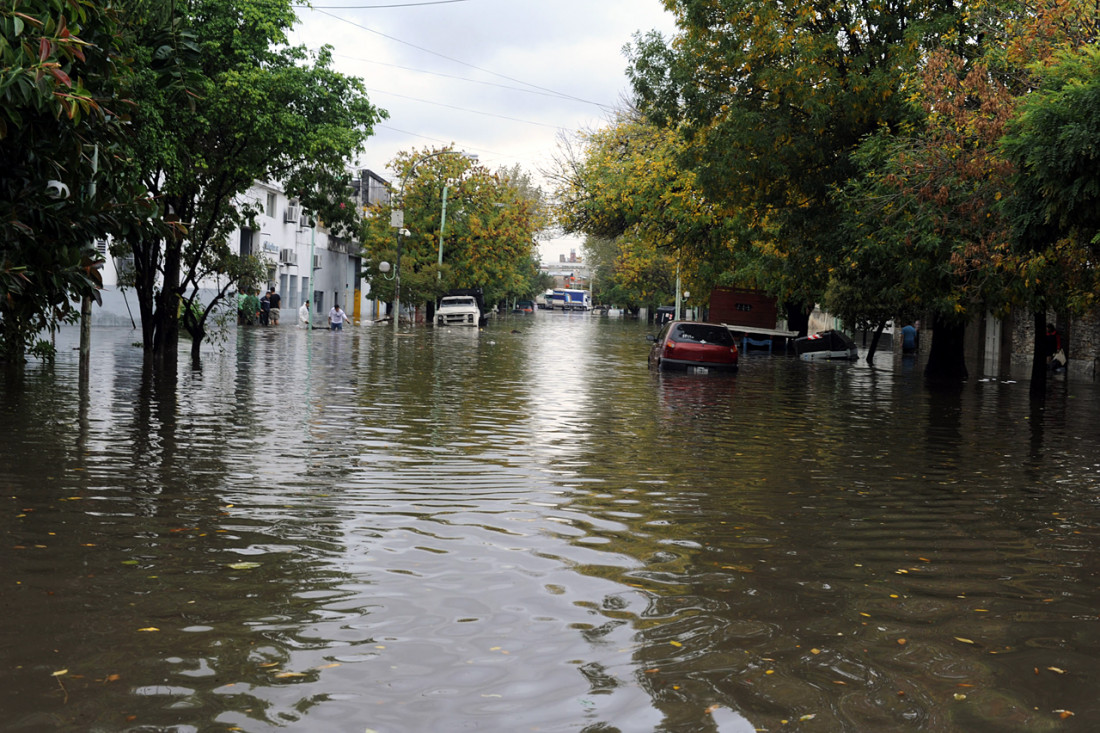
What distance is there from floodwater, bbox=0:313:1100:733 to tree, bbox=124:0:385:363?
6406 mm

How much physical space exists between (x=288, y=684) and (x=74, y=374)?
17.0 m

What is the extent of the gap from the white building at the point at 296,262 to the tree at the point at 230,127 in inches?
642

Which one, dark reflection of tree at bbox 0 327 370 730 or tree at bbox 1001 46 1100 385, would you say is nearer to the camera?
dark reflection of tree at bbox 0 327 370 730

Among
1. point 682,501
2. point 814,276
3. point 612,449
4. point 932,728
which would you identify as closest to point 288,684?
point 932,728

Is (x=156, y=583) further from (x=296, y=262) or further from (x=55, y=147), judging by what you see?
(x=296, y=262)

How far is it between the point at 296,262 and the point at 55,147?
56809 millimetres

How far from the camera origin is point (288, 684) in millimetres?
4770

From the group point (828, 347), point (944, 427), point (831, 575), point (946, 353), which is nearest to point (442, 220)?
point (828, 347)

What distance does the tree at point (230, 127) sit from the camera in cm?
1984

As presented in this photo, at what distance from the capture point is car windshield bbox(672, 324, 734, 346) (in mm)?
27844

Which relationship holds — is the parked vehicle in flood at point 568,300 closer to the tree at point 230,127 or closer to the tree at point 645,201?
the tree at point 645,201

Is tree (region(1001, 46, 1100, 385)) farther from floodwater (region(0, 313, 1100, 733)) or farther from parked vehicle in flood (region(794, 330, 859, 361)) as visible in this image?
parked vehicle in flood (region(794, 330, 859, 361))

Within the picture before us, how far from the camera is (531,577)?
264 inches

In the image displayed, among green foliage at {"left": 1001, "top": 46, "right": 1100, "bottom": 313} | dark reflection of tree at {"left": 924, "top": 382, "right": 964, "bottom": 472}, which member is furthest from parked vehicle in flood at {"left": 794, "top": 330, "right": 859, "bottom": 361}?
green foliage at {"left": 1001, "top": 46, "right": 1100, "bottom": 313}
